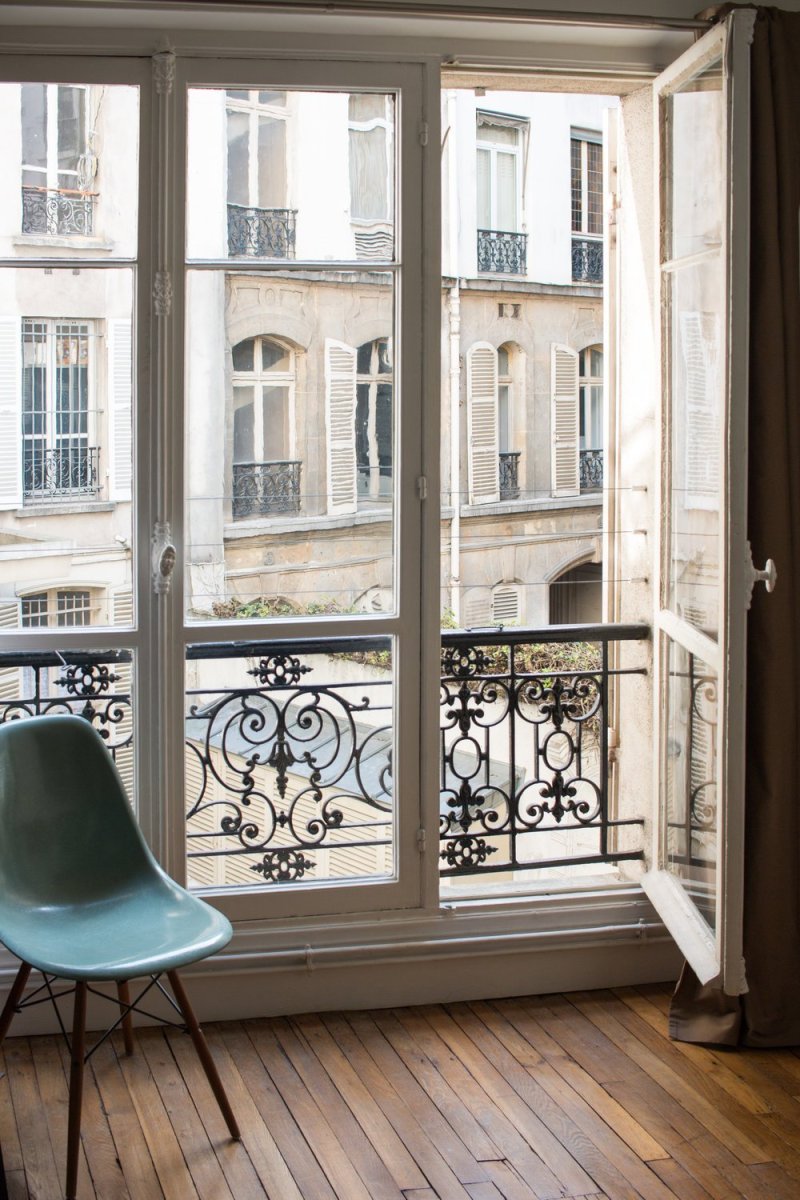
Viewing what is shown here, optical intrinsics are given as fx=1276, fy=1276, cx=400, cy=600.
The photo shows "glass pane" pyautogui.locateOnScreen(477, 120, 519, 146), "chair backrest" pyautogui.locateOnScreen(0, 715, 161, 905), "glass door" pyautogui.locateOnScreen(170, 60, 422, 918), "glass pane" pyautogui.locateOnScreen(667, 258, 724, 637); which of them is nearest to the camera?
"chair backrest" pyautogui.locateOnScreen(0, 715, 161, 905)

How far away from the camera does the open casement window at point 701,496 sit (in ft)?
9.07

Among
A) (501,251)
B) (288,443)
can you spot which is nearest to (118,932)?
(288,443)

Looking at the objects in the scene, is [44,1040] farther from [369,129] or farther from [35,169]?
[369,129]

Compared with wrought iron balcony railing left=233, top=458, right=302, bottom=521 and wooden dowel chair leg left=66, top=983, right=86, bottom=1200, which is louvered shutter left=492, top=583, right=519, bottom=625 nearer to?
wrought iron balcony railing left=233, top=458, right=302, bottom=521

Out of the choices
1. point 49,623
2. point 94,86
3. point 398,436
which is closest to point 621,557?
point 398,436

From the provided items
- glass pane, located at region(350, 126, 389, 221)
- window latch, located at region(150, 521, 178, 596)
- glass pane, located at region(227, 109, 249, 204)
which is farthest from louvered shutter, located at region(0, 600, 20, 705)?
glass pane, located at region(350, 126, 389, 221)

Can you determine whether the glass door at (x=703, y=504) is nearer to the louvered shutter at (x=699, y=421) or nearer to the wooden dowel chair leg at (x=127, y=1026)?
the louvered shutter at (x=699, y=421)

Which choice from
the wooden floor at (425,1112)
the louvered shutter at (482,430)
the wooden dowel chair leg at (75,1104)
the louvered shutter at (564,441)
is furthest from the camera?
the louvered shutter at (564,441)

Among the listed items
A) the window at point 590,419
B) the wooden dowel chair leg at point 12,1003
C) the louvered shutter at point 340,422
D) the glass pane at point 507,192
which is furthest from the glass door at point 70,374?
the window at point 590,419

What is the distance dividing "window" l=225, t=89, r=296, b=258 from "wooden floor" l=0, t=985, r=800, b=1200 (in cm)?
200

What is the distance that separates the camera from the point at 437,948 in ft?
11.1

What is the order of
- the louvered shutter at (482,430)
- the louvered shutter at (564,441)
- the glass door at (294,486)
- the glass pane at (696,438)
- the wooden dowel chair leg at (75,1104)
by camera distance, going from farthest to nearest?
the louvered shutter at (564,441) → the louvered shutter at (482,430) → the glass door at (294,486) → the glass pane at (696,438) → the wooden dowel chair leg at (75,1104)

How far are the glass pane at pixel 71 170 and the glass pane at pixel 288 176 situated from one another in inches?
6.3

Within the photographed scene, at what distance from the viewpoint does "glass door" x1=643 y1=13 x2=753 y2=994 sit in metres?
2.76
